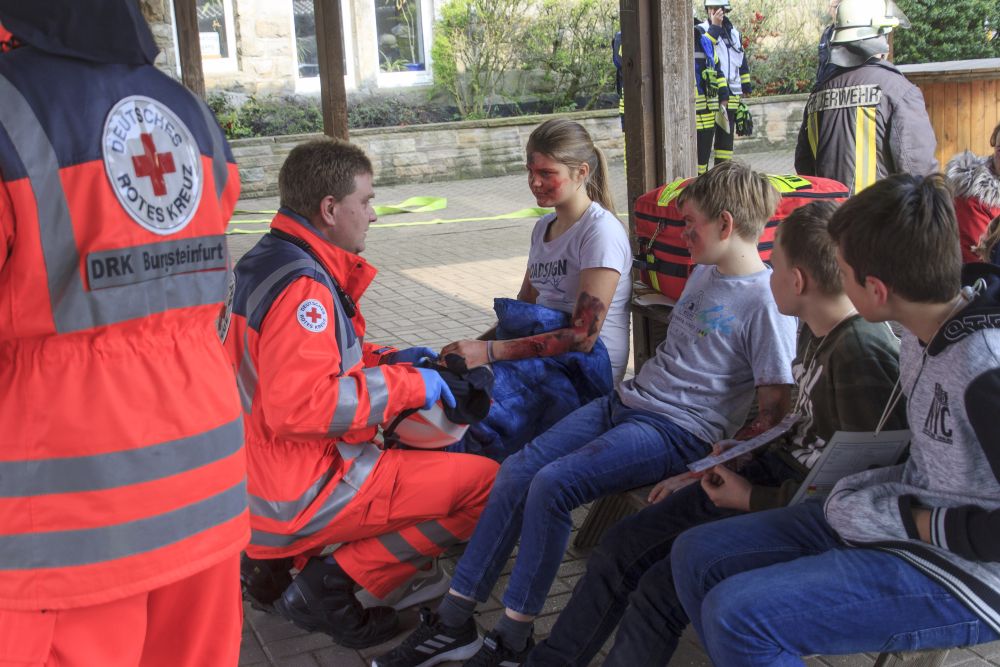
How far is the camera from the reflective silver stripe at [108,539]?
5.87 ft

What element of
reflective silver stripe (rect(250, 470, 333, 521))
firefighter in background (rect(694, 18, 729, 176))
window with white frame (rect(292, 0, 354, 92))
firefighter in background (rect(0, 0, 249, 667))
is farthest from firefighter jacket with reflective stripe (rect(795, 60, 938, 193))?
window with white frame (rect(292, 0, 354, 92))

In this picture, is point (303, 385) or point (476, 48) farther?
point (476, 48)

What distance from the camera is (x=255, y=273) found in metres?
2.92

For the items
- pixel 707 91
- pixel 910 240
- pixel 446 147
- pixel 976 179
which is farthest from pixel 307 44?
pixel 910 240

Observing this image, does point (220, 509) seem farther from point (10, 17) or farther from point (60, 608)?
point (10, 17)

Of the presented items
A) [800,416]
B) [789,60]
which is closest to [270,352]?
[800,416]

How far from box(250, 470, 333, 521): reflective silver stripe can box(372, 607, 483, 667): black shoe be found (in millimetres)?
473

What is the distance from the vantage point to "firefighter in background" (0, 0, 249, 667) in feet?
5.71

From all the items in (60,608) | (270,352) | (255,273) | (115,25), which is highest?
(115,25)

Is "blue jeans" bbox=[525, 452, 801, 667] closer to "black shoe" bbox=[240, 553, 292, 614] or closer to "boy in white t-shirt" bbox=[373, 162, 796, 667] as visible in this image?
"boy in white t-shirt" bbox=[373, 162, 796, 667]

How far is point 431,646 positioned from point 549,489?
568mm

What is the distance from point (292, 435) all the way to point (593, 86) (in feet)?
50.6

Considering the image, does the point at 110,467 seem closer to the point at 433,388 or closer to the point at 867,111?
the point at 433,388

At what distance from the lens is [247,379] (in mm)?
2947
